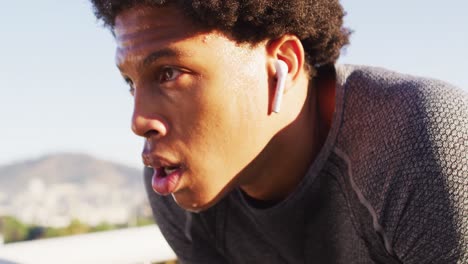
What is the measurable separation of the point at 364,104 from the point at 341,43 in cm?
37

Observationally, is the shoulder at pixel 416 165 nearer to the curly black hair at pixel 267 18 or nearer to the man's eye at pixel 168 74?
the curly black hair at pixel 267 18

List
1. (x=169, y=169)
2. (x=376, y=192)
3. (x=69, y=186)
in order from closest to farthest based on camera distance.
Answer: (x=376, y=192) → (x=169, y=169) → (x=69, y=186)

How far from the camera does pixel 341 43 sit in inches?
88.4

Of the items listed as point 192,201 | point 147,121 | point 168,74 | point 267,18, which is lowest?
point 192,201

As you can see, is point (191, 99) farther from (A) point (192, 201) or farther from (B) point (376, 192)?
(B) point (376, 192)

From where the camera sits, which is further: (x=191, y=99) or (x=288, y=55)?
(x=288, y=55)

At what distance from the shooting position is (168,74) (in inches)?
74.0

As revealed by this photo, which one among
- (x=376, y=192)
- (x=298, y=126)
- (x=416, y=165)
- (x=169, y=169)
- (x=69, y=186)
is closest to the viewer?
(x=416, y=165)

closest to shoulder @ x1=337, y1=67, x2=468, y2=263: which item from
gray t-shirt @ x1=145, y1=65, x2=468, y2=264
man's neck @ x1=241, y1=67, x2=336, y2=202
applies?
gray t-shirt @ x1=145, y1=65, x2=468, y2=264

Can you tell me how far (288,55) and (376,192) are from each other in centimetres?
47

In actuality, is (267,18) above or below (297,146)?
above

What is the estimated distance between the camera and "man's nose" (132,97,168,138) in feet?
6.11

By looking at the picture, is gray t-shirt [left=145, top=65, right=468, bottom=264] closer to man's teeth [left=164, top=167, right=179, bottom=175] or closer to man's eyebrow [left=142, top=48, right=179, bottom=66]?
man's teeth [left=164, top=167, right=179, bottom=175]

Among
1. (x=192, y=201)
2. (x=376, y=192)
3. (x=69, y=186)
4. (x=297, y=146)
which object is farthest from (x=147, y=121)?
(x=69, y=186)
